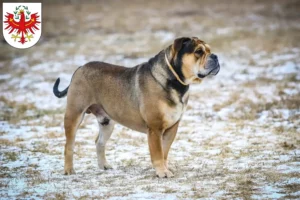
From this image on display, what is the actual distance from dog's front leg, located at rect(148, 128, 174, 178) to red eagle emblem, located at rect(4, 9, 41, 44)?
5401 mm

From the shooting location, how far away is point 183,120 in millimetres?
11891

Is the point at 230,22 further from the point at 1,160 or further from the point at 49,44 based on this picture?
the point at 1,160

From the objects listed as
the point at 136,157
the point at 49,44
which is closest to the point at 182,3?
the point at 49,44

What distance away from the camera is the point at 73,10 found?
105ft

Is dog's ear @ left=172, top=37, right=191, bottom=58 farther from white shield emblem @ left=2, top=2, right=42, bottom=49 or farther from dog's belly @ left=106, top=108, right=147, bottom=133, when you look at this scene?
white shield emblem @ left=2, top=2, right=42, bottom=49

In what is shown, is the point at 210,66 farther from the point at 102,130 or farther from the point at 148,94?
the point at 102,130

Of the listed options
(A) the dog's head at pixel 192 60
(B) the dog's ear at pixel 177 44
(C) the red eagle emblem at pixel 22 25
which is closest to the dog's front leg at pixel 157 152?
(A) the dog's head at pixel 192 60

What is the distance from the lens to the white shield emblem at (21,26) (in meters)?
11.9

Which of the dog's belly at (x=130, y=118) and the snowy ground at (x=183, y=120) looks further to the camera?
the dog's belly at (x=130, y=118)

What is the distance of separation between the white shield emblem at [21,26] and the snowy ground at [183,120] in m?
1.71

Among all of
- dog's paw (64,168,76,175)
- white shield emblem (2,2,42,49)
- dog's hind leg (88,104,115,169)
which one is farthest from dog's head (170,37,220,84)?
white shield emblem (2,2,42,49)

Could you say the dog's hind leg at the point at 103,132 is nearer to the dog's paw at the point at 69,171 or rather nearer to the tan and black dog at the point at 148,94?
the tan and black dog at the point at 148,94

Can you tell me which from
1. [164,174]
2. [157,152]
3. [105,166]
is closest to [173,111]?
[157,152]

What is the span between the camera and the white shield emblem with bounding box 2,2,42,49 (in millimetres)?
11914
